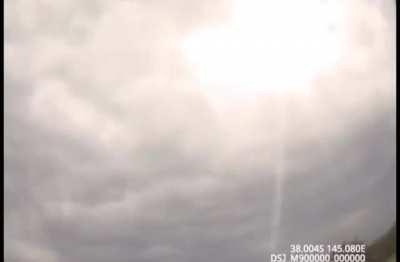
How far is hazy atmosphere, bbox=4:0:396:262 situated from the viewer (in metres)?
1.52

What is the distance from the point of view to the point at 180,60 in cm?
154

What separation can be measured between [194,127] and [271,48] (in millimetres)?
355

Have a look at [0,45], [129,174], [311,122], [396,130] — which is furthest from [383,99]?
[0,45]

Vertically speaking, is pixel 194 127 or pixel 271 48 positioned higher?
pixel 271 48

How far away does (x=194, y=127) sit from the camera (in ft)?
5.04

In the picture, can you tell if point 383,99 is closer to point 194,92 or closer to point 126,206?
point 194,92

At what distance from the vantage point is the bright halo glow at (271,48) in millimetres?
1550

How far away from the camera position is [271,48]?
1554 mm

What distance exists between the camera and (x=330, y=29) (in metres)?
1.55

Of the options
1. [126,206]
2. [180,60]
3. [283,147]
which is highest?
[180,60]

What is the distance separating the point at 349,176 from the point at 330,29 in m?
0.48

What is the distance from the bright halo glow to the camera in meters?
1.55

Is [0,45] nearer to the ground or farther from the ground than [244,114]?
farther from the ground

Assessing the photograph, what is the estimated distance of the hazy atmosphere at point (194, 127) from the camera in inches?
59.7
